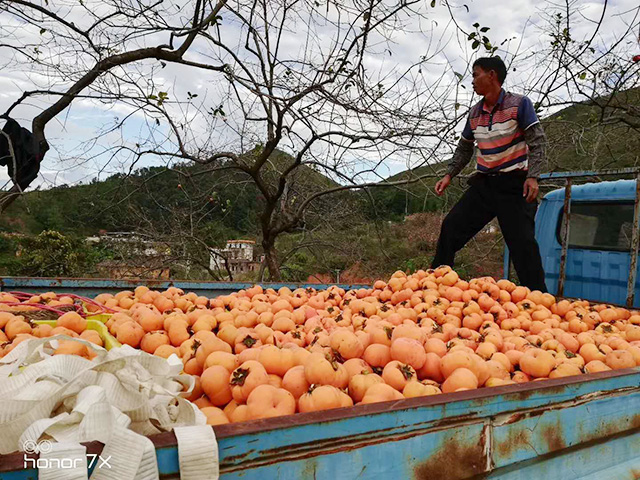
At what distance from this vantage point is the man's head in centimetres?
400

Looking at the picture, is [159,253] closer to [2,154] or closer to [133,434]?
[2,154]

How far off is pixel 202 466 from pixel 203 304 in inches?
85.3

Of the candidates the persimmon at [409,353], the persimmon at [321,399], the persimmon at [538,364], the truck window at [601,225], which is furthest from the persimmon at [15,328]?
the truck window at [601,225]

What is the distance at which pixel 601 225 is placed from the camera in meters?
4.80

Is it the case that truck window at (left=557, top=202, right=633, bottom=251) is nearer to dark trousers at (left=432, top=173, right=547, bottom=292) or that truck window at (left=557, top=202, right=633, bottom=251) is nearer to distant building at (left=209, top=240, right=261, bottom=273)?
dark trousers at (left=432, top=173, right=547, bottom=292)

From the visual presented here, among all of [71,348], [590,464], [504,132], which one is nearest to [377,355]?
[590,464]

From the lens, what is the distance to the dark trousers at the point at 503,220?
3.84 meters

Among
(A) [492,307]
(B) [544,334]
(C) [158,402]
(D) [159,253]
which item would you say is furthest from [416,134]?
(C) [158,402]

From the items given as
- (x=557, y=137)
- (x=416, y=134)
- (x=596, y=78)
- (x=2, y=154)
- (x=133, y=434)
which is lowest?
(x=133, y=434)

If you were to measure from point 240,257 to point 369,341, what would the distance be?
7.44 m

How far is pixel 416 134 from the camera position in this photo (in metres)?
6.00

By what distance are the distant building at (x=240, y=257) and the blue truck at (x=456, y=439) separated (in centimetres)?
751

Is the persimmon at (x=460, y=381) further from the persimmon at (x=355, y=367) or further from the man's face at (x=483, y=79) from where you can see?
the man's face at (x=483, y=79)

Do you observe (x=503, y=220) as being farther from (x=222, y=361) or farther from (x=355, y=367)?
(x=222, y=361)
